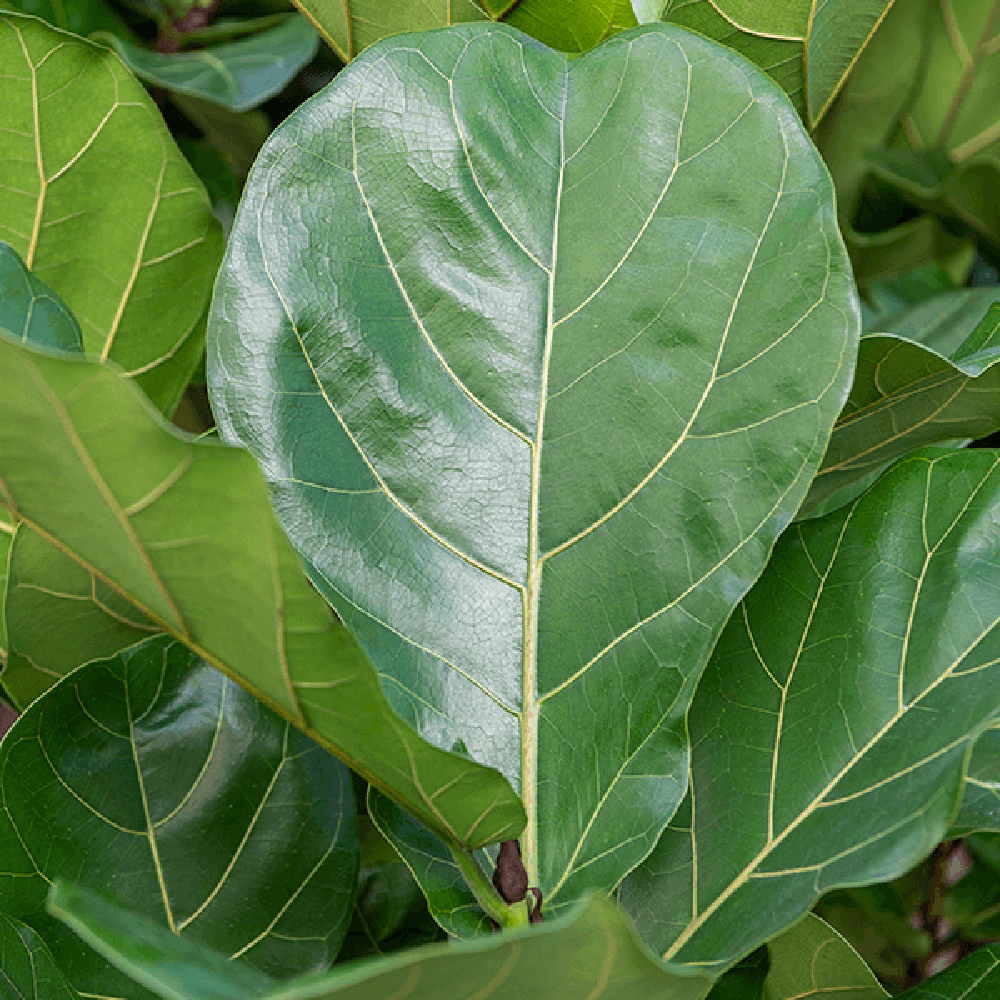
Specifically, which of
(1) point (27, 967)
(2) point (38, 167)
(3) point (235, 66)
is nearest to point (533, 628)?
(1) point (27, 967)

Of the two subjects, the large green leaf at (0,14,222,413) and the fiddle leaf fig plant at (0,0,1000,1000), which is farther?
the large green leaf at (0,14,222,413)

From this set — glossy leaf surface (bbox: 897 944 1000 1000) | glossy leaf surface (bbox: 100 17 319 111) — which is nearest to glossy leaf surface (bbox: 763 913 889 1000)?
glossy leaf surface (bbox: 897 944 1000 1000)

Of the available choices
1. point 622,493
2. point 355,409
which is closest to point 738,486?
point 622,493

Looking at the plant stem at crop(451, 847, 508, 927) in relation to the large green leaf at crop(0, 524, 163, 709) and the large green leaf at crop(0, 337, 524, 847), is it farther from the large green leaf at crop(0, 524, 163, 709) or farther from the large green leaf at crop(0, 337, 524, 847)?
the large green leaf at crop(0, 524, 163, 709)

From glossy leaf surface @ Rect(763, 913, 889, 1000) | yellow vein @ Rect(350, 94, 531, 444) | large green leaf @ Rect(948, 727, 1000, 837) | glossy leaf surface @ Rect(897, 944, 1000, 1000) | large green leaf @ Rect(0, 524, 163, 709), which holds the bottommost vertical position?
glossy leaf surface @ Rect(763, 913, 889, 1000)

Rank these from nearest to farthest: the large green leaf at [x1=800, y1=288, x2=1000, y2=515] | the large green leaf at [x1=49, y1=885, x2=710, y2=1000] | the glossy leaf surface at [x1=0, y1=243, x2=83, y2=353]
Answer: the large green leaf at [x1=49, y1=885, x2=710, y2=1000], the glossy leaf surface at [x1=0, y1=243, x2=83, y2=353], the large green leaf at [x1=800, y1=288, x2=1000, y2=515]

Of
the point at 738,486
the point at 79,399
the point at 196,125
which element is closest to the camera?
the point at 79,399

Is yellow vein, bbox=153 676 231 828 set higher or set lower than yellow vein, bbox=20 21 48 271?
lower

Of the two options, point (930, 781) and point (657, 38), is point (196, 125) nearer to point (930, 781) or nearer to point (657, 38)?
point (657, 38)
